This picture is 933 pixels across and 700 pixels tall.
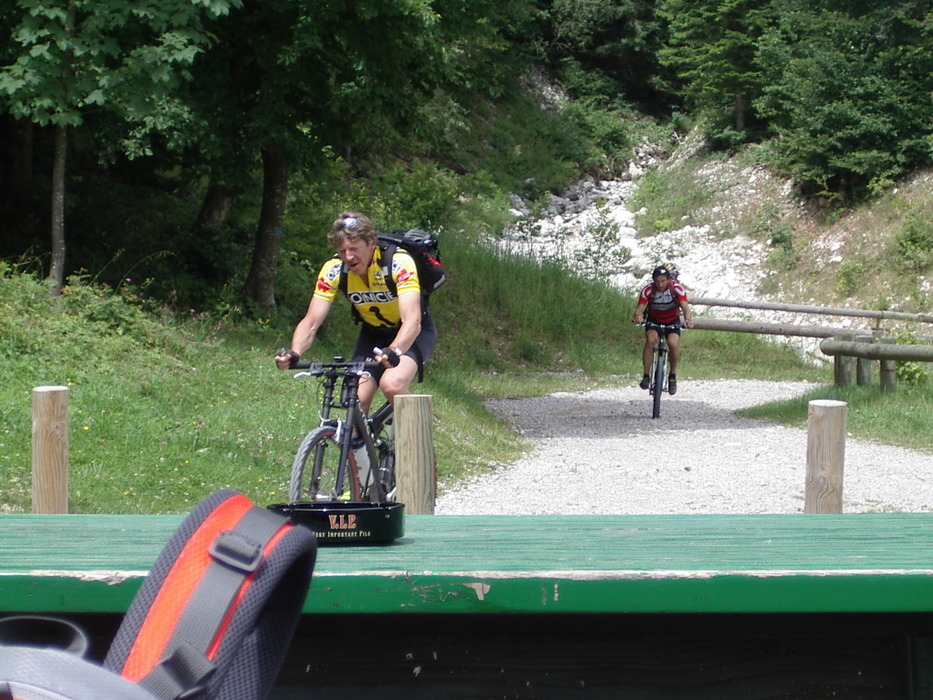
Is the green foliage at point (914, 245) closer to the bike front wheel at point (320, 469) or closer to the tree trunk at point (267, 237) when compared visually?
the tree trunk at point (267, 237)

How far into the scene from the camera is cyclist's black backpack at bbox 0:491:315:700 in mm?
1316

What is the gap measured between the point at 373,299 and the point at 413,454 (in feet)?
3.36

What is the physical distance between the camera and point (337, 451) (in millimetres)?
5863

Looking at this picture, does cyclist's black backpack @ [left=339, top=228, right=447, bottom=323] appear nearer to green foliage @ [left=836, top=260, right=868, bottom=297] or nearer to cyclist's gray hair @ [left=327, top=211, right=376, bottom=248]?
cyclist's gray hair @ [left=327, top=211, right=376, bottom=248]

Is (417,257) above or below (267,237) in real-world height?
below

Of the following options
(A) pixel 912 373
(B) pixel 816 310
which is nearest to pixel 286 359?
(A) pixel 912 373

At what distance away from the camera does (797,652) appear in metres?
2.45

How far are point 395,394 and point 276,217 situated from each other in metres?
11.0

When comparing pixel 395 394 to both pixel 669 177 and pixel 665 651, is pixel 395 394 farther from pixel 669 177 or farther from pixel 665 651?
pixel 669 177

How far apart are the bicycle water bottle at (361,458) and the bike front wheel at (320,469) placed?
0.08 m

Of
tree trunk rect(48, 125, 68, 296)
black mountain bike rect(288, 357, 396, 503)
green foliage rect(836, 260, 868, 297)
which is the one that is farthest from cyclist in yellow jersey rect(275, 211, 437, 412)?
green foliage rect(836, 260, 868, 297)

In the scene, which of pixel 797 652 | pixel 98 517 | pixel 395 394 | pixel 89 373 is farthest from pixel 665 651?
pixel 89 373

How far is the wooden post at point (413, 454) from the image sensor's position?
584 cm

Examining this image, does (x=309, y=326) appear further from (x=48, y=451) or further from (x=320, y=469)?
(x=48, y=451)
